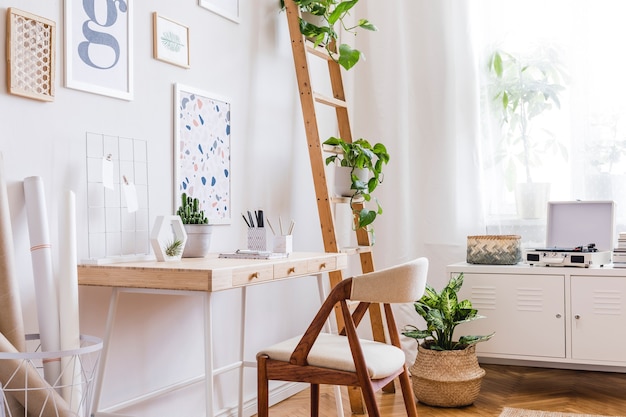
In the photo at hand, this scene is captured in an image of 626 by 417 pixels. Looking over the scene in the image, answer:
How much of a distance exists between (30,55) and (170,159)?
29.9 inches

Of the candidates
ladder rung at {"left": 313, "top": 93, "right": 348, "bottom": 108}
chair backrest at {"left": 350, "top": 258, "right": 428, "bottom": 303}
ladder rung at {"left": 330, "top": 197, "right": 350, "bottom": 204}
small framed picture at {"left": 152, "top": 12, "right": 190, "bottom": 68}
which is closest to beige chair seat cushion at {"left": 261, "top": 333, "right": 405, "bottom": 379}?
chair backrest at {"left": 350, "top": 258, "right": 428, "bottom": 303}


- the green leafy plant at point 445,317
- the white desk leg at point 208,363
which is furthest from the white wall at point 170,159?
the green leafy plant at point 445,317

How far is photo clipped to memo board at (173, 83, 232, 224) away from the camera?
2.85 m

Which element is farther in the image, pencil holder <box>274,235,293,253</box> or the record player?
the record player

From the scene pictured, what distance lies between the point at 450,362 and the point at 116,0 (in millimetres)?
2162

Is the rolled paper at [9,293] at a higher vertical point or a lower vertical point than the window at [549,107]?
lower

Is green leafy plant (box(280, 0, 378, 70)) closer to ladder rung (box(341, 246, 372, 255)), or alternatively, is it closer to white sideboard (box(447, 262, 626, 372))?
ladder rung (box(341, 246, 372, 255))

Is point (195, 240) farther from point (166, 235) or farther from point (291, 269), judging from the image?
point (291, 269)

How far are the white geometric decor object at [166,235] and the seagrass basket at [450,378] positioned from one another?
1.45 meters

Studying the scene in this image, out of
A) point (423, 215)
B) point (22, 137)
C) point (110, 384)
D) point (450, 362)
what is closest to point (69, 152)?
point (22, 137)

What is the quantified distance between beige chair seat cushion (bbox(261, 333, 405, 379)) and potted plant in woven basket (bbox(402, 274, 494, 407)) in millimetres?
993

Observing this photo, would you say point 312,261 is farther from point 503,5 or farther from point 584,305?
point 503,5

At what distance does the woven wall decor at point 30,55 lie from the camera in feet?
6.93

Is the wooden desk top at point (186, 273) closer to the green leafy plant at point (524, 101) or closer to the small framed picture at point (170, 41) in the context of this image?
the small framed picture at point (170, 41)
